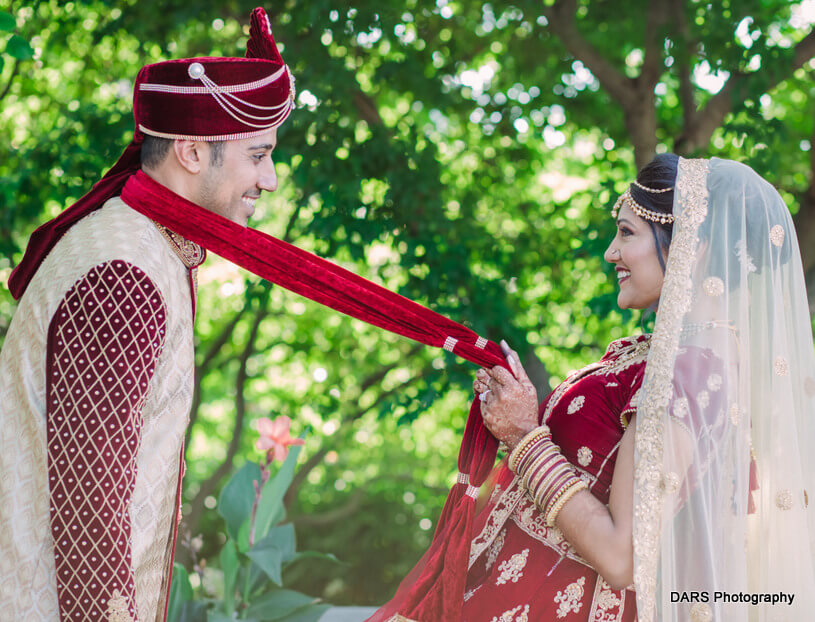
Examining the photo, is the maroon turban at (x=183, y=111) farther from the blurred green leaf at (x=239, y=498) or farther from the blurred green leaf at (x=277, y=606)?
the blurred green leaf at (x=277, y=606)

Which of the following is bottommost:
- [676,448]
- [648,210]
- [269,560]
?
[269,560]

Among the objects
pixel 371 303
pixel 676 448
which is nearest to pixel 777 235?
pixel 676 448

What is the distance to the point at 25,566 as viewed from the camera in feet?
5.13

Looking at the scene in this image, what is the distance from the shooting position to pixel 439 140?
625 centimetres

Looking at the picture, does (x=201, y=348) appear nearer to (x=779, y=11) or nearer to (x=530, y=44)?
(x=530, y=44)

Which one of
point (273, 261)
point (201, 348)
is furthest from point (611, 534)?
point (201, 348)

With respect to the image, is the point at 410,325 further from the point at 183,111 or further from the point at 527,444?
the point at 183,111

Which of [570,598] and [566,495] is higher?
[566,495]

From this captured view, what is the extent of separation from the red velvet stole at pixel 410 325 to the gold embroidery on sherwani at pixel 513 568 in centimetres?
10

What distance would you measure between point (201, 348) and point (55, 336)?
640cm

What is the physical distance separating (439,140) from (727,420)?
4.66 meters

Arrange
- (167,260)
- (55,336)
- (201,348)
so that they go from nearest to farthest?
(55,336), (167,260), (201,348)

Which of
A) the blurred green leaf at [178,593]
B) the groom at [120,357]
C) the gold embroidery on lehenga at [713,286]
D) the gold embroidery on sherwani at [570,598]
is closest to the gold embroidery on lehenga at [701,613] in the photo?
the gold embroidery on sherwani at [570,598]

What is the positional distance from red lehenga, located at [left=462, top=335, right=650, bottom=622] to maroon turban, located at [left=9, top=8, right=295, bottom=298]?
110cm
